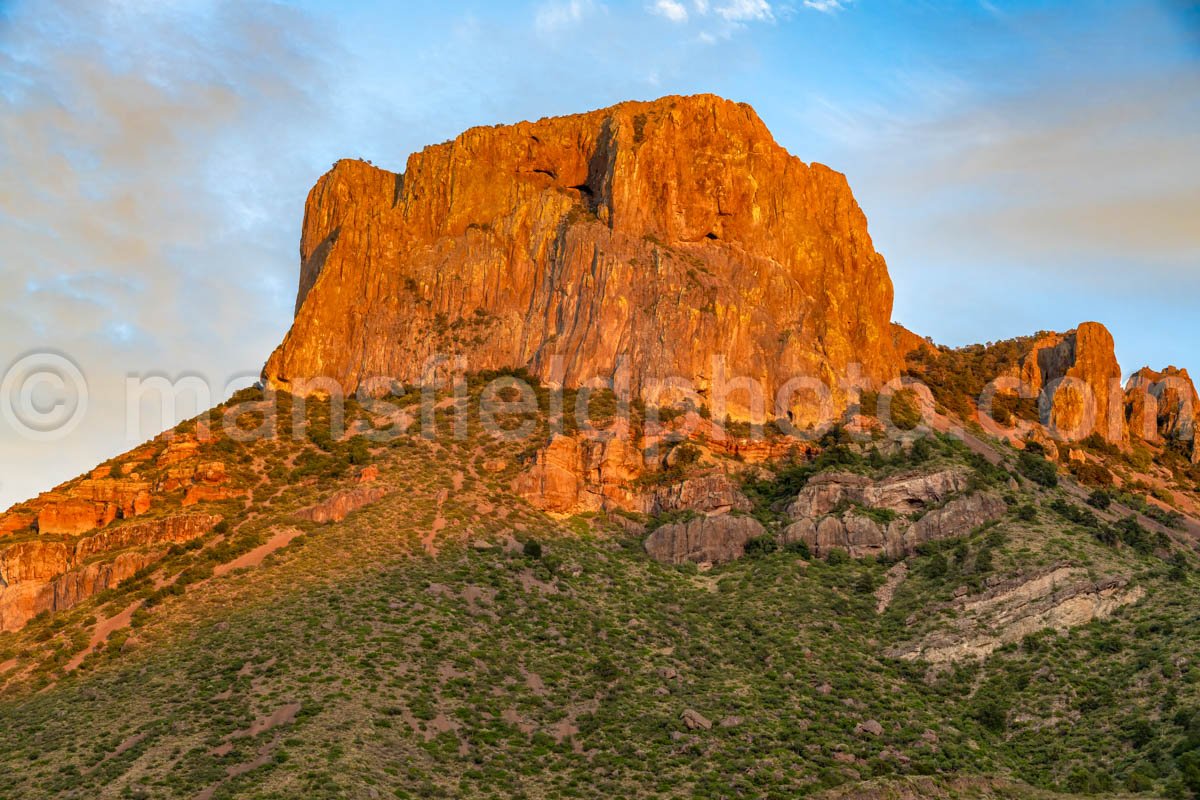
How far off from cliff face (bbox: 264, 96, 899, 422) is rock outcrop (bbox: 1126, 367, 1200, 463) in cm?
3941

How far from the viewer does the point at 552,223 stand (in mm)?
123500

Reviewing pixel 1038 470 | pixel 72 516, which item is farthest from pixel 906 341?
pixel 72 516

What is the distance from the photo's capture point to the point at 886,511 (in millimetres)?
99000

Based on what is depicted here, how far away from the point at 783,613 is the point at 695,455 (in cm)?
1988

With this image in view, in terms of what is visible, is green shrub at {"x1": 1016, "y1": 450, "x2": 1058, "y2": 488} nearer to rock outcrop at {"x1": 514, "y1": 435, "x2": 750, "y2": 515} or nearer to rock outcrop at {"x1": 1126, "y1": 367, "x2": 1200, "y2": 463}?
rock outcrop at {"x1": 514, "y1": 435, "x2": 750, "y2": 515}

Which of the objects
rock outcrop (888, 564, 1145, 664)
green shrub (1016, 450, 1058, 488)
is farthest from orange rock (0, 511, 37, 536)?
green shrub (1016, 450, 1058, 488)

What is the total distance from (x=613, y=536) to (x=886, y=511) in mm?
20696

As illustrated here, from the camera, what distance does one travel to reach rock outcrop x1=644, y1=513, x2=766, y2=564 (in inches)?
3856

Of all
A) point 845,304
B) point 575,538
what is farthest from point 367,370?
point 845,304

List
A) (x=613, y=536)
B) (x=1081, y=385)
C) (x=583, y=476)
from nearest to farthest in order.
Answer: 1. (x=613, y=536)
2. (x=583, y=476)
3. (x=1081, y=385)

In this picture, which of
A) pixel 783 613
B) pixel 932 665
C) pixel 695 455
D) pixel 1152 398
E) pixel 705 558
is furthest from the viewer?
pixel 1152 398

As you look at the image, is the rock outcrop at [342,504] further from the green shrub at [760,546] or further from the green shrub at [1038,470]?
the green shrub at [1038,470]

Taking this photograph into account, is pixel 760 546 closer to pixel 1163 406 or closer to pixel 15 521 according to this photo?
pixel 15 521

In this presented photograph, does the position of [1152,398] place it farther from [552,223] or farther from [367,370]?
[367,370]
